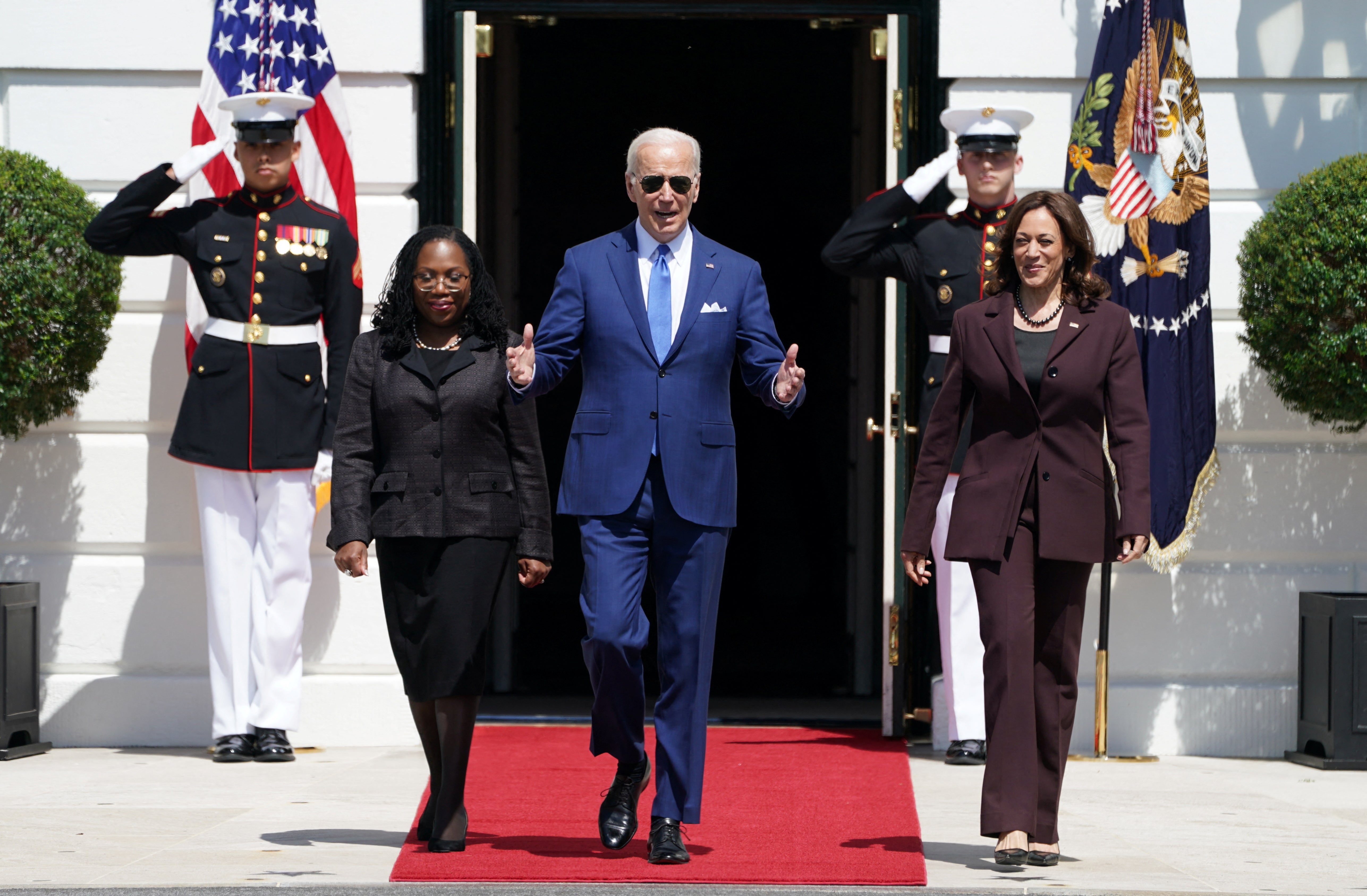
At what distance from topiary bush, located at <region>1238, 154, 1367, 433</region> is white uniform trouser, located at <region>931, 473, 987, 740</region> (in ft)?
4.19

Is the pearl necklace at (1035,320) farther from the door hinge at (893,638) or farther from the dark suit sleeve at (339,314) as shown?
the dark suit sleeve at (339,314)

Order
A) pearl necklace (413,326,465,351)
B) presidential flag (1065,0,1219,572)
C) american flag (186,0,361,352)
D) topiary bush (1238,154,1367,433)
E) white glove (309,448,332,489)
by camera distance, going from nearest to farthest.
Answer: pearl necklace (413,326,465,351) < topiary bush (1238,154,1367,433) < white glove (309,448,332,489) < presidential flag (1065,0,1219,572) < american flag (186,0,361,352)

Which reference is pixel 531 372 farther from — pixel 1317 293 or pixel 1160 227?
pixel 1317 293

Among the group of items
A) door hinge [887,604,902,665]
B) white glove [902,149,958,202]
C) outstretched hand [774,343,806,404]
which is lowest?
door hinge [887,604,902,665]

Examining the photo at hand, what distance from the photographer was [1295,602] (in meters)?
7.02

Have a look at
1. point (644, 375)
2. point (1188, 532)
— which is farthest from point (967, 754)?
point (644, 375)

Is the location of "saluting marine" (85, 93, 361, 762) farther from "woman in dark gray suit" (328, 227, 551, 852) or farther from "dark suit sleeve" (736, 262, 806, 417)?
"dark suit sleeve" (736, 262, 806, 417)

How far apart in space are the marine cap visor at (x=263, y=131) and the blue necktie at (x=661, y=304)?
7.52 feet

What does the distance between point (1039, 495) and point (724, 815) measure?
4.80ft

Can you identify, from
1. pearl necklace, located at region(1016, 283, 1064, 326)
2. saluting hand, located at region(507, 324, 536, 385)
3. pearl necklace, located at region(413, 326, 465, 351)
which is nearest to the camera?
saluting hand, located at region(507, 324, 536, 385)

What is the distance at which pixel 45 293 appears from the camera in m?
6.48

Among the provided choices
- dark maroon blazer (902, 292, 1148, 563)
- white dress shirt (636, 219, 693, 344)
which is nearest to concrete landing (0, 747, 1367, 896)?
dark maroon blazer (902, 292, 1148, 563)

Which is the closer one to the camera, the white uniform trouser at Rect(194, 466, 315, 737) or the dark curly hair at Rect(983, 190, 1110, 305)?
the dark curly hair at Rect(983, 190, 1110, 305)

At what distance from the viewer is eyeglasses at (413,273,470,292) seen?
15.8 ft
